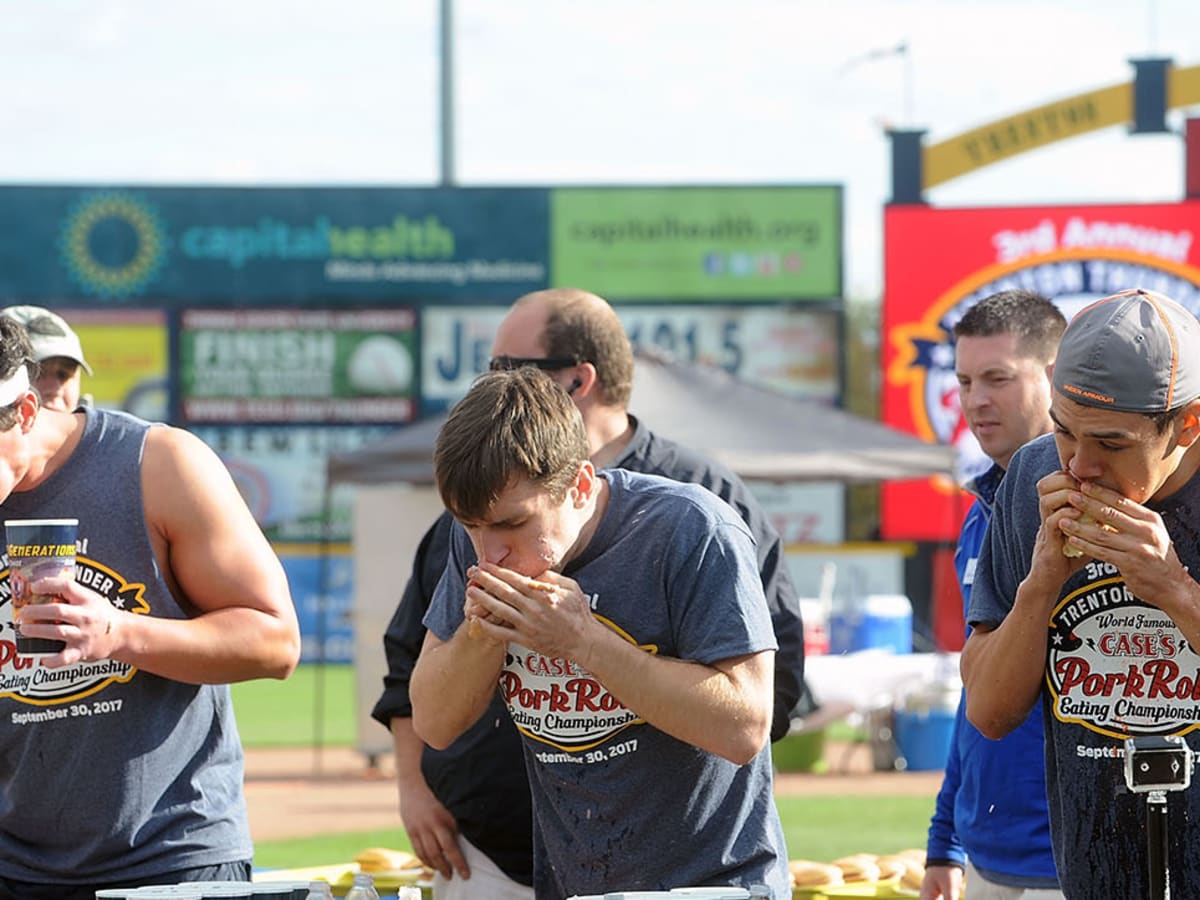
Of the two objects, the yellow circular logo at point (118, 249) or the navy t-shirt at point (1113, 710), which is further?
the yellow circular logo at point (118, 249)

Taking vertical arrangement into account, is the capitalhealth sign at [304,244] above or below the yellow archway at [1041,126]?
below

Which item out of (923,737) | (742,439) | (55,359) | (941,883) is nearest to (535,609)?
(941,883)

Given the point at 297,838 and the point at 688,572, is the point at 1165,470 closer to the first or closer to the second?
the point at 688,572

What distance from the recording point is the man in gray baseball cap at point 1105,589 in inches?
114

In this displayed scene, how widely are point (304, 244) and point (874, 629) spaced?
12064mm

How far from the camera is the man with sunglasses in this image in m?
4.36

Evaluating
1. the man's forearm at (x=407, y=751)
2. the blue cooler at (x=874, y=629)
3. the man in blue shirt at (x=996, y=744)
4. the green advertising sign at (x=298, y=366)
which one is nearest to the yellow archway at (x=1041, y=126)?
the green advertising sign at (x=298, y=366)

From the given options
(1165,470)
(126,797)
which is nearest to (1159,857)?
(1165,470)

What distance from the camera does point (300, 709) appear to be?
69.6 ft

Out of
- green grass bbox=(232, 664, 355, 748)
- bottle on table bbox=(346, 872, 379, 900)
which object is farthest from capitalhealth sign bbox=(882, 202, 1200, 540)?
bottle on table bbox=(346, 872, 379, 900)

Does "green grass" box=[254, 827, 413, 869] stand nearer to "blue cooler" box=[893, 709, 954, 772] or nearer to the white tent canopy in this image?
the white tent canopy

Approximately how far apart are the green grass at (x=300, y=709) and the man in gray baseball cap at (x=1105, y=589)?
1293cm

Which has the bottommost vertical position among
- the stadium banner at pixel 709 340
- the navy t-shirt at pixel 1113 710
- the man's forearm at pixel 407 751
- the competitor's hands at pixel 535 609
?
the man's forearm at pixel 407 751

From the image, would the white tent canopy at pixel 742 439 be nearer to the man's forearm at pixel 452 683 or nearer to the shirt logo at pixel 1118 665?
Answer: the man's forearm at pixel 452 683
